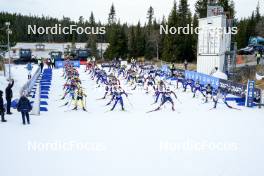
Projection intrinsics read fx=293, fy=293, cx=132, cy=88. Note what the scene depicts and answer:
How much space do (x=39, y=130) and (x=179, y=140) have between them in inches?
219

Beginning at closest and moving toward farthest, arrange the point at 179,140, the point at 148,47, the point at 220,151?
the point at 220,151 < the point at 179,140 < the point at 148,47

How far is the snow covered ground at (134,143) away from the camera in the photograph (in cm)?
808

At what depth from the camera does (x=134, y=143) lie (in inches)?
407

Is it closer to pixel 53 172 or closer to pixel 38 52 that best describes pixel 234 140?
pixel 53 172

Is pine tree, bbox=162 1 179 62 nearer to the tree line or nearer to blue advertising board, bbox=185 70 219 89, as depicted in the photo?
the tree line

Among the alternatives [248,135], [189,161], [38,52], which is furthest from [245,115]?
[38,52]

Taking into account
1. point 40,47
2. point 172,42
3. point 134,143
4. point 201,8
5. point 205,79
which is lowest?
point 134,143

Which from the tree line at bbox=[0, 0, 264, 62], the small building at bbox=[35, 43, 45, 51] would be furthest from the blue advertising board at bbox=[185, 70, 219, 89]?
the small building at bbox=[35, 43, 45, 51]

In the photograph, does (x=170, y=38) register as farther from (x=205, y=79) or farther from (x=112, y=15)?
(x=112, y=15)

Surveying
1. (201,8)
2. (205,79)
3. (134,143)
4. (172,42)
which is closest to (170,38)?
(172,42)

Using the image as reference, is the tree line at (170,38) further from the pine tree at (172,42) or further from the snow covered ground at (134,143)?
the snow covered ground at (134,143)

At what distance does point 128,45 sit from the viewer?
6588cm

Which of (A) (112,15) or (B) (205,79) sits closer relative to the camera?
(B) (205,79)

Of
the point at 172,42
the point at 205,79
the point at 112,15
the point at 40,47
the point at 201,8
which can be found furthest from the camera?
the point at 112,15
